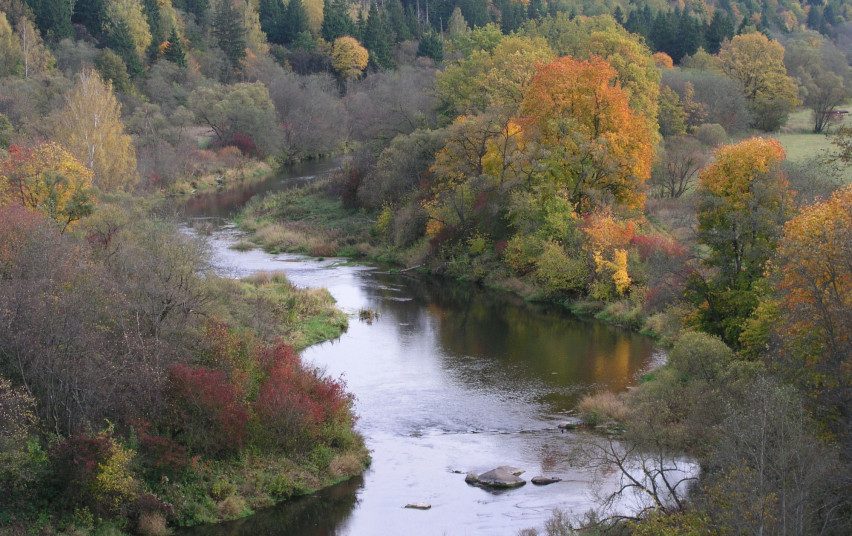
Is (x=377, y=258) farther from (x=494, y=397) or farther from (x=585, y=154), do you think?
(x=494, y=397)

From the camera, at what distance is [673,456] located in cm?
2569

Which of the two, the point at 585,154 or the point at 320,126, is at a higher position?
the point at 585,154

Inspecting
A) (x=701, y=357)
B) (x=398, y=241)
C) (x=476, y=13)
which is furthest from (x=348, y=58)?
(x=701, y=357)

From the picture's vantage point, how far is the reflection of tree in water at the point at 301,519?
25516 mm

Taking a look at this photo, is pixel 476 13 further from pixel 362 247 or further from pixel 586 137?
pixel 586 137

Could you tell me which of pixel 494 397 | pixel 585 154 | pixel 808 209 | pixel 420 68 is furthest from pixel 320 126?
pixel 808 209

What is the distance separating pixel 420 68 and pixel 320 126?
16.6 metres

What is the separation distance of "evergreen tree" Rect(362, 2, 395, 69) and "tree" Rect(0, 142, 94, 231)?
237 ft

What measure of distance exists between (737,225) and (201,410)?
17203 millimetres

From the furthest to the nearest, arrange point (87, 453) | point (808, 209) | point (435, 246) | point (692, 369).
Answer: point (435, 246) < point (692, 369) < point (808, 209) < point (87, 453)

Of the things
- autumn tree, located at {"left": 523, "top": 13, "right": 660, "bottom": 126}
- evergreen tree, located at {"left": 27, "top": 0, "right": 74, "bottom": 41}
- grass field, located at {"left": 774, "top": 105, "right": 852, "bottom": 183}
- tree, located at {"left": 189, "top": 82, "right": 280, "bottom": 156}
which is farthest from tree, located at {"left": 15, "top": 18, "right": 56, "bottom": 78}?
grass field, located at {"left": 774, "top": 105, "right": 852, "bottom": 183}

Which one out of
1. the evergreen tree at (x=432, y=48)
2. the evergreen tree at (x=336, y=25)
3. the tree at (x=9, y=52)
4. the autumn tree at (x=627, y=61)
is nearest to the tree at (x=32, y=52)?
the tree at (x=9, y=52)

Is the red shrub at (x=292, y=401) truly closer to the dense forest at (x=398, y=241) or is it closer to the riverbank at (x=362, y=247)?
the dense forest at (x=398, y=241)

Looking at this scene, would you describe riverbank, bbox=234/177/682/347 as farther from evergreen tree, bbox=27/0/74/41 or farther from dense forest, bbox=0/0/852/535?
evergreen tree, bbox=27/0/74/41
